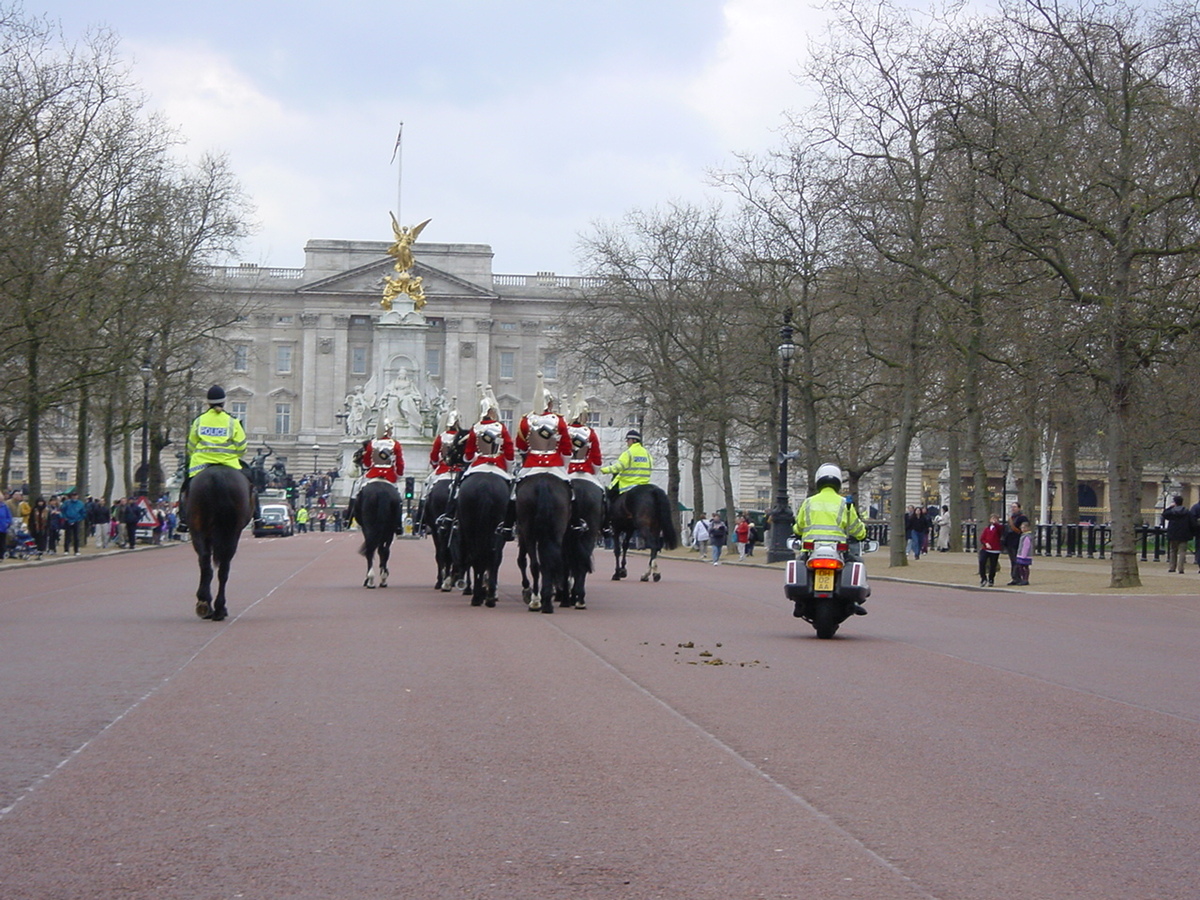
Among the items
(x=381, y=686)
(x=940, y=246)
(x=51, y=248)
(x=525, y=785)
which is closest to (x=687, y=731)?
(x=525, y=785)

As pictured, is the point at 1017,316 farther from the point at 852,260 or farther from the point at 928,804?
the point at 928,804

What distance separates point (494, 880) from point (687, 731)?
12.4ft

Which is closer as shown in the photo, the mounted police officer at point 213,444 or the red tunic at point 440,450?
the mounted police officer at point 213,444

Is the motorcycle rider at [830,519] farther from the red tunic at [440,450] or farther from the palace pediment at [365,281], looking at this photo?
the palace pediment at [365,281]

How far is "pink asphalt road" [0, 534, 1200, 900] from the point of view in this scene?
618cm

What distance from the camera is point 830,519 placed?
16375 millimetres

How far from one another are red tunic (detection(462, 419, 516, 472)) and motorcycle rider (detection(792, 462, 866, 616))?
4.76 metres

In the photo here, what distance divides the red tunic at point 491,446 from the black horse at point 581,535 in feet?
3.62

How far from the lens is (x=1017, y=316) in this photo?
3531 centimetres

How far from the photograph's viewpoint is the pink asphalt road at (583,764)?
6.18 m

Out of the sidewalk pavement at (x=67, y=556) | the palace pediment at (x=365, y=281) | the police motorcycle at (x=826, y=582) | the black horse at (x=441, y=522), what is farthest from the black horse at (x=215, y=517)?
the palace pediment at (x=365, y=281)

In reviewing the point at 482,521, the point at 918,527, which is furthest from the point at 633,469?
the point at 918,527

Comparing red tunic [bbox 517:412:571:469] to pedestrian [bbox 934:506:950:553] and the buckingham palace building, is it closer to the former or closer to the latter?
pedestrian [bbox 934:506:950:553]

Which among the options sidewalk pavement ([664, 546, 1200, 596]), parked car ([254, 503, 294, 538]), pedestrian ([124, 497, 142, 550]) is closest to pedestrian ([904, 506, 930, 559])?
sidewalk pavement ([664, 546, 1200, 596])
